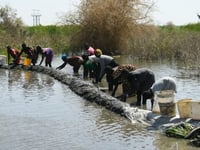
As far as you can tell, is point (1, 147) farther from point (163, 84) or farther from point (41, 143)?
point (163, 84)

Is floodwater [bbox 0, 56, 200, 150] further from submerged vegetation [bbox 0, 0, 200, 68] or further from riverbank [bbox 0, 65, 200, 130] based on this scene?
submerged vegetation [bbox 0, 0, 200, 68]

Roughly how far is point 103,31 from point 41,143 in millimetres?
26930

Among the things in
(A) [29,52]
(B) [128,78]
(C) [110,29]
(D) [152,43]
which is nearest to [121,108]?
(B) [128,78]

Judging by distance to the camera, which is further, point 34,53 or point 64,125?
point 34,53

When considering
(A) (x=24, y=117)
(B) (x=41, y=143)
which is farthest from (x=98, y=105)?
(B) (x=41, y=143)

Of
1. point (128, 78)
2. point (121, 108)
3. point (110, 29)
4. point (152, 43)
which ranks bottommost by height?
point (121, 108)

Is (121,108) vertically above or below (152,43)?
below

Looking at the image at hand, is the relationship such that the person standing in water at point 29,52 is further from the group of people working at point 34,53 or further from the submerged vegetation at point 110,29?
the submerged vegetation at point 110,29

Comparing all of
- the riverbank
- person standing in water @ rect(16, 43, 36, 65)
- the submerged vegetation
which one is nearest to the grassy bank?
the submerged vegetation

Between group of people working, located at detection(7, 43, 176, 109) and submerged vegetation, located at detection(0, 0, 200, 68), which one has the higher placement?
submerged vegetation, located at detection(0, 0, 200, 68)

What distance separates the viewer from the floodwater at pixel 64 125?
29.3ft

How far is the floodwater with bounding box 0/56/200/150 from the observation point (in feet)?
29.3

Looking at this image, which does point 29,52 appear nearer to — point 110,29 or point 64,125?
point 64,125

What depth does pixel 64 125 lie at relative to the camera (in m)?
10.6
